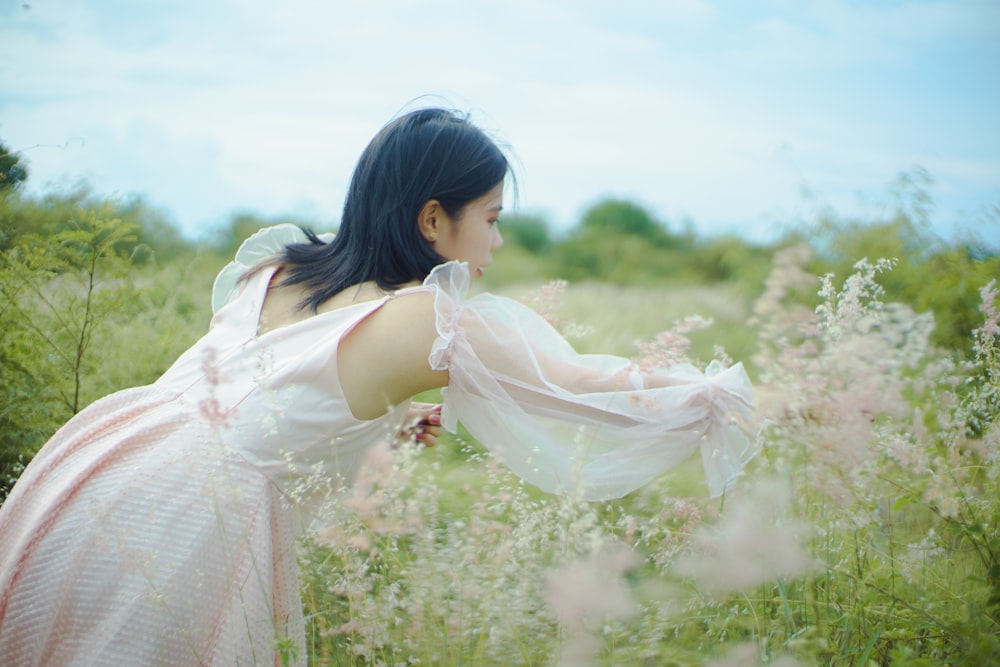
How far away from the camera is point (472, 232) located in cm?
217

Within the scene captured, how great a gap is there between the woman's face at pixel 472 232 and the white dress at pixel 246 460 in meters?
0.26

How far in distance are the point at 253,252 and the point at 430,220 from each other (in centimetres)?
72

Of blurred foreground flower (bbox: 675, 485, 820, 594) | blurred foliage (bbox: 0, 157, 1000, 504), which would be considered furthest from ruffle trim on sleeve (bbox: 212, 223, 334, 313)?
blurred foreground flower (bbox: 675, 485, 820, 594)

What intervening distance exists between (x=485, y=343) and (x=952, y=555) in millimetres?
1108

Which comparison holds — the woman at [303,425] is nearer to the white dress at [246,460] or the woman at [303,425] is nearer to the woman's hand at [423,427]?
the white dress at [246,460]

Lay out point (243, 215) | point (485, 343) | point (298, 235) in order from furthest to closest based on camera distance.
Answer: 1. point (243, 215)
2. point (298, 235)
3. point (485, 343)

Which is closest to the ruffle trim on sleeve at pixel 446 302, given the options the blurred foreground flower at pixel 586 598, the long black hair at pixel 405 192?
the long black hair at pixel 405 192

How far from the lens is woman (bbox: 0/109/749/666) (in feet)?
5.56

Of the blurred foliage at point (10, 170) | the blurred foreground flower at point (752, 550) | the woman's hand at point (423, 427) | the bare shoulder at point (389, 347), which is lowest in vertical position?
the woman's hand at point (423, 427)

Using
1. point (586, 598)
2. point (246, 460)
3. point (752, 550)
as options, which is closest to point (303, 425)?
point (246, 460)

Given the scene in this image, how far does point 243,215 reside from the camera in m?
9.41

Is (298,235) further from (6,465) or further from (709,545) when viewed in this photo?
(709,545)

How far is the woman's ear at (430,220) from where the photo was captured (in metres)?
2.12

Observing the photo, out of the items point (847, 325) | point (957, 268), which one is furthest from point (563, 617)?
point (957, 268)
